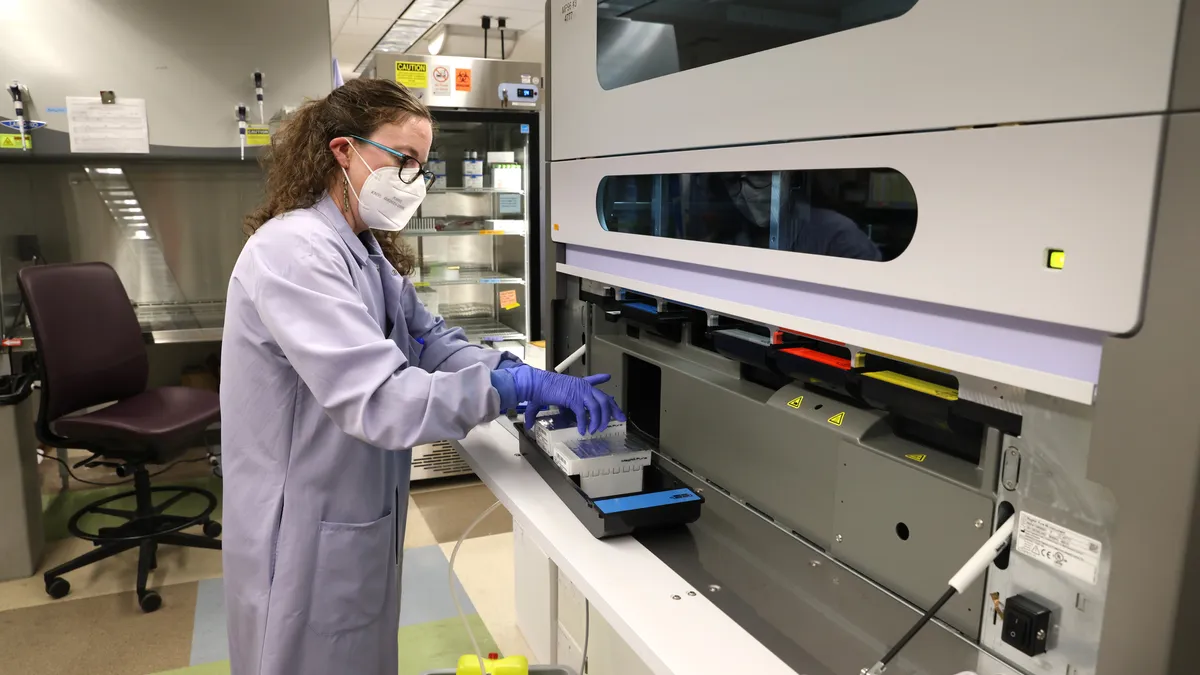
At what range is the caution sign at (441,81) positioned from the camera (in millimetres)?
3412

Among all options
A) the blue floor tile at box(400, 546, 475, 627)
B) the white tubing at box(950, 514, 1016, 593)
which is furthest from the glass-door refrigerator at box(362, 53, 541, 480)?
the white tubing at box(950, 514, 1016, 593)

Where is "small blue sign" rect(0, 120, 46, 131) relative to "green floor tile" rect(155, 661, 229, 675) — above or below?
above

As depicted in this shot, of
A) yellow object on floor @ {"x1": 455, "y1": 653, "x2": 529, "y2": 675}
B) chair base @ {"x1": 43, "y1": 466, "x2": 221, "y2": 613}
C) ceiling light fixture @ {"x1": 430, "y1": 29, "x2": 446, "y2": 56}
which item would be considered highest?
ceiling light fixture @ {"x1": 430, "y1": 29, "x2": 446, "y2": 56}

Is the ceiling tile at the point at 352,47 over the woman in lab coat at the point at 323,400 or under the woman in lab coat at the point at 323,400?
over

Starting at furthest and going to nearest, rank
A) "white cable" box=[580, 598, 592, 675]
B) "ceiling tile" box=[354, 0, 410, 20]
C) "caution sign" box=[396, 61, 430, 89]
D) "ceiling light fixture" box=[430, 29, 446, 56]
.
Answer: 1. "ceiling light fixture" box=[430, 29, 446, 56]
2. "ceiling tile" box=[354, 0, 410, 20]
3. "caution sign" box=[396, 61, 430, 89]
4. "white cable" box=[580, 598, 592, 675]

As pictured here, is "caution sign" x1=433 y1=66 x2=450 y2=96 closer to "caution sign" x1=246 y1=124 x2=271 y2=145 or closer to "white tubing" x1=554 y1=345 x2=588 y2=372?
"caution sign" x1=246 y1=124 x2=271 y2=145

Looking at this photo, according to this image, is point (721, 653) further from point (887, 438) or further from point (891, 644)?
point (887, 438)

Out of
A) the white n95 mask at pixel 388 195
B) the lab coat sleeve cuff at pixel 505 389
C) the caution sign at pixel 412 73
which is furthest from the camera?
the caution sign at pixel 412 73

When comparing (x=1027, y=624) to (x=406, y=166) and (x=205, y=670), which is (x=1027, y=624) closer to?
(x=406, y=166)

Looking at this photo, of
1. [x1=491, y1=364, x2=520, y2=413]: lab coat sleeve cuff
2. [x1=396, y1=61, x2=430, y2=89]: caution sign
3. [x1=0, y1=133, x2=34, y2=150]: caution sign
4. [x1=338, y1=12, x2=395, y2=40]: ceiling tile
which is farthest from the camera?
[x1=338, y1=12, x2=395, y2=40]: ceiling tile

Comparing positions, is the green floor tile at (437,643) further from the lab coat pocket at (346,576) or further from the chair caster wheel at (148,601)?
the lab coat pocket at (346,576)

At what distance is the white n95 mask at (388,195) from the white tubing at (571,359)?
48cm

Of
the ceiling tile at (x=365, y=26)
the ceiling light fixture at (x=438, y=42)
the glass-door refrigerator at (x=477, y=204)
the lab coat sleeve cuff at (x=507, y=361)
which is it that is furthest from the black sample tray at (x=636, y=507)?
the ceiling light fixture at (x=438, y=42)

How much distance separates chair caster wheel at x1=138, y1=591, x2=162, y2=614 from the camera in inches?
104
